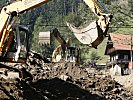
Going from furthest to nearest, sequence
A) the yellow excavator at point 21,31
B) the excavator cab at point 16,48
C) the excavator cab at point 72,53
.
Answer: the excavator cab at point 72,53
the excavator cab at point 16,48
the yellow excavator at point 21,31

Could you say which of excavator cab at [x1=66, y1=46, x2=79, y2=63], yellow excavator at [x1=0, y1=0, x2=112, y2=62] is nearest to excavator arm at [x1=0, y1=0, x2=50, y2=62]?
yellow excavator at [x1=0, y1=0, x2=112, y2=62]

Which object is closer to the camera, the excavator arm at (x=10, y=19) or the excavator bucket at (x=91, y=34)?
the excavator bucket at (x=91, y=34)

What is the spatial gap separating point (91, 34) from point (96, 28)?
32 centimetres

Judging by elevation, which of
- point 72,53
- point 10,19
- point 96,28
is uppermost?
point 10,19

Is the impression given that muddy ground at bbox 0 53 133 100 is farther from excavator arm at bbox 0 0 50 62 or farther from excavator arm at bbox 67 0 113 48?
excavator arm at bbox 67 0 113 48

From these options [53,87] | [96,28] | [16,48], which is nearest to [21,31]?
[16,48]

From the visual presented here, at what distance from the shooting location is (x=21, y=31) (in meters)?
15.1

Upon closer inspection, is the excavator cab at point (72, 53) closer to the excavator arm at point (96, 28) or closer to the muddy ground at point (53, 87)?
the muddy ground at point (53, 87)

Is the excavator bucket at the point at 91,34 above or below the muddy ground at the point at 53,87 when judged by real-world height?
above

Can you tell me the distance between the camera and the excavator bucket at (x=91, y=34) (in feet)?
Result: 43.0

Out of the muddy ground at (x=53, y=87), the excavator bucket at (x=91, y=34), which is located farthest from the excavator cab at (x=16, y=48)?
the excavator bucket at (x=91, y=34)

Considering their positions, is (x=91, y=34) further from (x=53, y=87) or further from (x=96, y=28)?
(x=53, y=87)

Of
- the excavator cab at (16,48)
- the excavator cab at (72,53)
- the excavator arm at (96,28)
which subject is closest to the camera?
the excavator arm at (96,28)

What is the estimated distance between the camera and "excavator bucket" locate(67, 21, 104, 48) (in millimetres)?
13109
